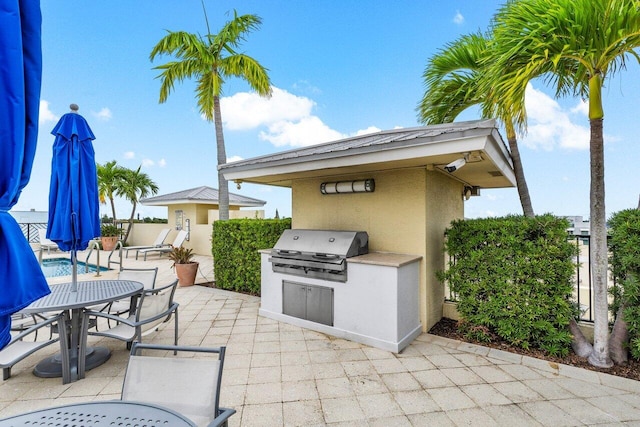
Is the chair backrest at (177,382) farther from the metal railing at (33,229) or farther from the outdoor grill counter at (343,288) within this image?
the metal railing at (33,229)

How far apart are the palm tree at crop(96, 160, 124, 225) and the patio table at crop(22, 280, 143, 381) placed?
59.0 feet

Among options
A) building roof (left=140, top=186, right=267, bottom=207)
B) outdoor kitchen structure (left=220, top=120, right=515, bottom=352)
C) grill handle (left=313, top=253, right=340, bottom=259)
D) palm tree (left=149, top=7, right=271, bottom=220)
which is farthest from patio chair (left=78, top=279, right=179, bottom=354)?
building roof (left=140, top=186, right=267, bottom=207)

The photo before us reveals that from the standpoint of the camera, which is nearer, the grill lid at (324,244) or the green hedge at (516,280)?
the green hedge at (516,280)

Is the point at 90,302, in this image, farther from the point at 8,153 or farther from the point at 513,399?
the point at 513,399

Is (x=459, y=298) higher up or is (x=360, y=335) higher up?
(x=459, y=298)

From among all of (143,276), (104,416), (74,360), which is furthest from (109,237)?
→ (104,416)

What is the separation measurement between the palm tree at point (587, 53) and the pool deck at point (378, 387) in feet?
3.69

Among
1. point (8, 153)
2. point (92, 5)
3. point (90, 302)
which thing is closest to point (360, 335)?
point (90, 302)

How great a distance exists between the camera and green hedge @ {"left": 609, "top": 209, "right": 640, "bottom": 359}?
3.68 m

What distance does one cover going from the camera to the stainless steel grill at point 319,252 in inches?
192

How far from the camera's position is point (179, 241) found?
1412 cm

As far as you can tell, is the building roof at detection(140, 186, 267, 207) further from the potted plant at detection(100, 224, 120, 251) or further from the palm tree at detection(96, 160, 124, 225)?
the palm tree at detection(96, 160, 124, 225)

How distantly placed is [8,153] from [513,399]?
4.57m

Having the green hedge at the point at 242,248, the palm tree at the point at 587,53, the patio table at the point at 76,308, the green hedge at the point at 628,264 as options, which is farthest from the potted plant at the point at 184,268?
the green hedge at the point at 628,264
